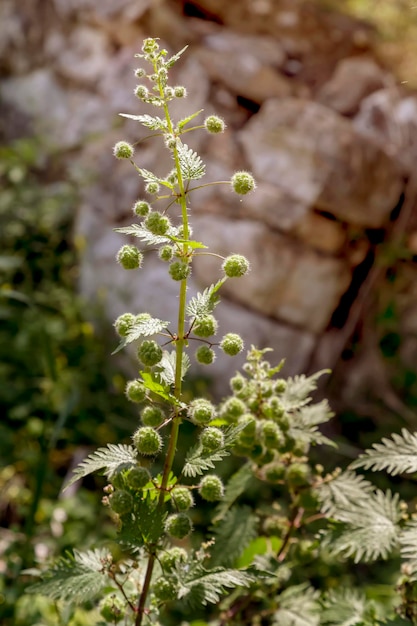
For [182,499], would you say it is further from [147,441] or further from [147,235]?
[147,235]

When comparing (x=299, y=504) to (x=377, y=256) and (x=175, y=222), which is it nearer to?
(x=175, y=222)

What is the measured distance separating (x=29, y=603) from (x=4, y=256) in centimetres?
204

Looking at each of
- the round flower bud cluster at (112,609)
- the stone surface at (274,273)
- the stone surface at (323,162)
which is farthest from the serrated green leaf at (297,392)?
the stone surface at (323,162)

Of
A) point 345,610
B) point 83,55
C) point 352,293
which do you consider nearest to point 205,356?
point 345,610

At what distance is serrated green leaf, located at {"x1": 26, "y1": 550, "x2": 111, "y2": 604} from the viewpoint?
1.09 m

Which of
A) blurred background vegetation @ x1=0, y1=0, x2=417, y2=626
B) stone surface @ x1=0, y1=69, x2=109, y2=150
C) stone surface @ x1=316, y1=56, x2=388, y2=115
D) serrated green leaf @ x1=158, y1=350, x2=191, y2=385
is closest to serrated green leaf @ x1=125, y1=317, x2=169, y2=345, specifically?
serrated green leaf @ x1=158, y1=350, x2=191, y2=385

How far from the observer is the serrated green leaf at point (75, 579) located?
1.09 meters

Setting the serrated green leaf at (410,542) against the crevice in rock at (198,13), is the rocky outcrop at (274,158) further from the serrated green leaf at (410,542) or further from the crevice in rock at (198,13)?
the serrated green leaf at (410,542)

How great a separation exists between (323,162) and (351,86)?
48cm

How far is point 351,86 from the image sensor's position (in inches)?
125

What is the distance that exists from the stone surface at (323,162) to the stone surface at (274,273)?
231 mm

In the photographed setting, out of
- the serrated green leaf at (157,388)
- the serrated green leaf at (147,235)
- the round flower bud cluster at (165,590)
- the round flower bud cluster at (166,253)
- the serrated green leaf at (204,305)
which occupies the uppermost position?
the serrated green leaf at (147,235)

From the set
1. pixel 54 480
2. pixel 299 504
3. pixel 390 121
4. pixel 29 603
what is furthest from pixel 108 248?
pixel 299 504

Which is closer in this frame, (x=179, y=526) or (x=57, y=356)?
(x=179, y=526)
